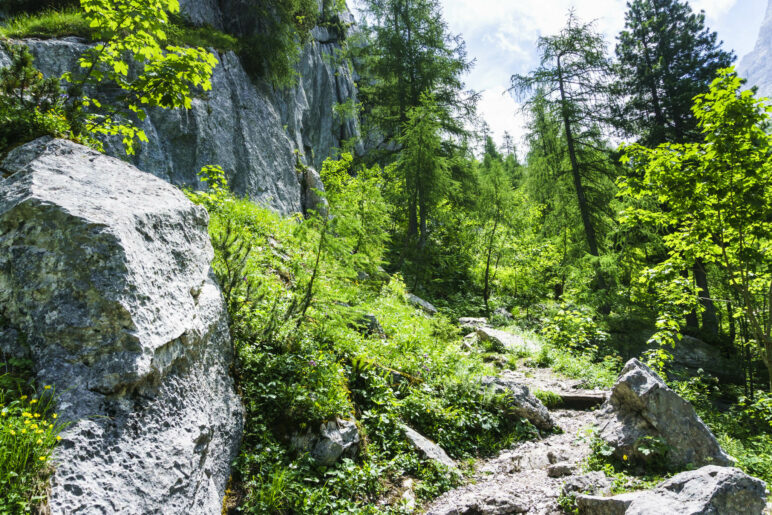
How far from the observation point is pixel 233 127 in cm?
1144

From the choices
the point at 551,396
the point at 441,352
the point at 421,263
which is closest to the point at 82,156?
the point at 441,352

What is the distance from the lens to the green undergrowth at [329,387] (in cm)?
380

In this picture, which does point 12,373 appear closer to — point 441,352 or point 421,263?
point 441,352

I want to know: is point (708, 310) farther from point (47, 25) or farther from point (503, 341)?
point (47, 25)

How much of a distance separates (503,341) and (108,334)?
10.4m

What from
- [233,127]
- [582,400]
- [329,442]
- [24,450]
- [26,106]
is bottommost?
[582,400]

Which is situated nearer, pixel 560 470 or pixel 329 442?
pixel 329 442

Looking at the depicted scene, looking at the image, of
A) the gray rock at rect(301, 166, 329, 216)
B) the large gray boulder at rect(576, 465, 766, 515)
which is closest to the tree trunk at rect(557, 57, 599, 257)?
the gray rock at rect(301, 166, 329, 216)

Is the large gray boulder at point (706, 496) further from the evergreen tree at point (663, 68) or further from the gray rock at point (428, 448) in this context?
the evergreen tree at point (663, 68)

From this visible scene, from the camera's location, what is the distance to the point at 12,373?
2316mm

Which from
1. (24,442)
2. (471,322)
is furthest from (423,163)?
(24,442)

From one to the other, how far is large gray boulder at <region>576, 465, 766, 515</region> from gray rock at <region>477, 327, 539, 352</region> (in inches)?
294

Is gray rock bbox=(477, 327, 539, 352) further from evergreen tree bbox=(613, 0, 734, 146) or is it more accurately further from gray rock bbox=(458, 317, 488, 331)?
evergreen tree bbox=(613, 0, 734, 146)

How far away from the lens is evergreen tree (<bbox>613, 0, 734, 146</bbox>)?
17.1 metres
